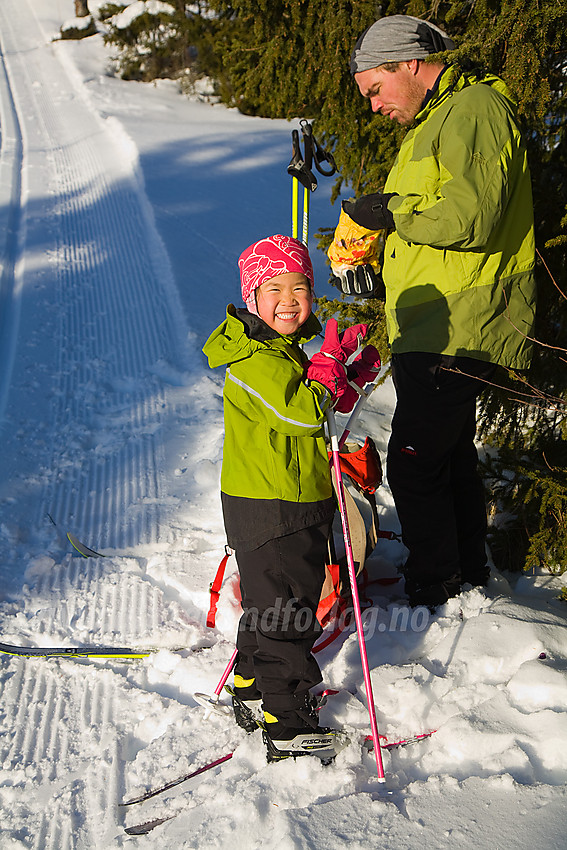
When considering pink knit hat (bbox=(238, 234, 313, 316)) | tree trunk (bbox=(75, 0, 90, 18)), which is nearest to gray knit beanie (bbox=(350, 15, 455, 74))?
pink knit hat (bbox=(238, 234, 313, 316))

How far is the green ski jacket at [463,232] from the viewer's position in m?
2.24

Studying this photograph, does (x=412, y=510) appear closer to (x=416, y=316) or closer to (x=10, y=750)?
(x=416, y=316)

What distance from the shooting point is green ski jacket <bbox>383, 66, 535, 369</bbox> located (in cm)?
224

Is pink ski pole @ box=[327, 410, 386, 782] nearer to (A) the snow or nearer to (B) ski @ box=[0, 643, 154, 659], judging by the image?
(A) the snow

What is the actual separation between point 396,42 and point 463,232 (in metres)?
0.81

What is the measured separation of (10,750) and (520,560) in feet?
8.32

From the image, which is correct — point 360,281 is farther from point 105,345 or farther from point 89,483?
point 105,345

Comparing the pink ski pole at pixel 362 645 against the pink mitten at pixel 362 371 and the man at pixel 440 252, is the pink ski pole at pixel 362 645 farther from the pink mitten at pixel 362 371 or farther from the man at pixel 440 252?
the man at pixel 440 252

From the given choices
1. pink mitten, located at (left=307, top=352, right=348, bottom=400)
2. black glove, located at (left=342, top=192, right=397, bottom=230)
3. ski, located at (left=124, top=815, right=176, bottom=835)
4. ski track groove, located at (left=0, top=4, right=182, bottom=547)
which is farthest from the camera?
ski track groove, located at (left=0, top=4, right=182, bottom=547)

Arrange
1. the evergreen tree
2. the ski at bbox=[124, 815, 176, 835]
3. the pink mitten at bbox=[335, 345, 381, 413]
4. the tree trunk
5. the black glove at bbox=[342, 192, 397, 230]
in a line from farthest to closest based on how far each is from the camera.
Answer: the tree trunk
the evergreen tree
the black glove at bbox=[342, 192, 397, 230]
the pink mitten at bbox=[335, 345, 381, 413]
the ski at bbox=[124, 815, 176, 835]

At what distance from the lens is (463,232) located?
2234 mm

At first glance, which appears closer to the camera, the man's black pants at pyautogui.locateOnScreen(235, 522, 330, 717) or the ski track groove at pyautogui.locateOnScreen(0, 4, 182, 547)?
the man's black pants at pyautogui.locateOnScreen(235, 522, 330, 717)

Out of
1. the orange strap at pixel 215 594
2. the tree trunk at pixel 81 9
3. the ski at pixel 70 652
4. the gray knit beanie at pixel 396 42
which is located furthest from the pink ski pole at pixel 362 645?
the tree trunk at pixel 81 9

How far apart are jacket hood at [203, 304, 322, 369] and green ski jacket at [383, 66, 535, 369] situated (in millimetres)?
562
